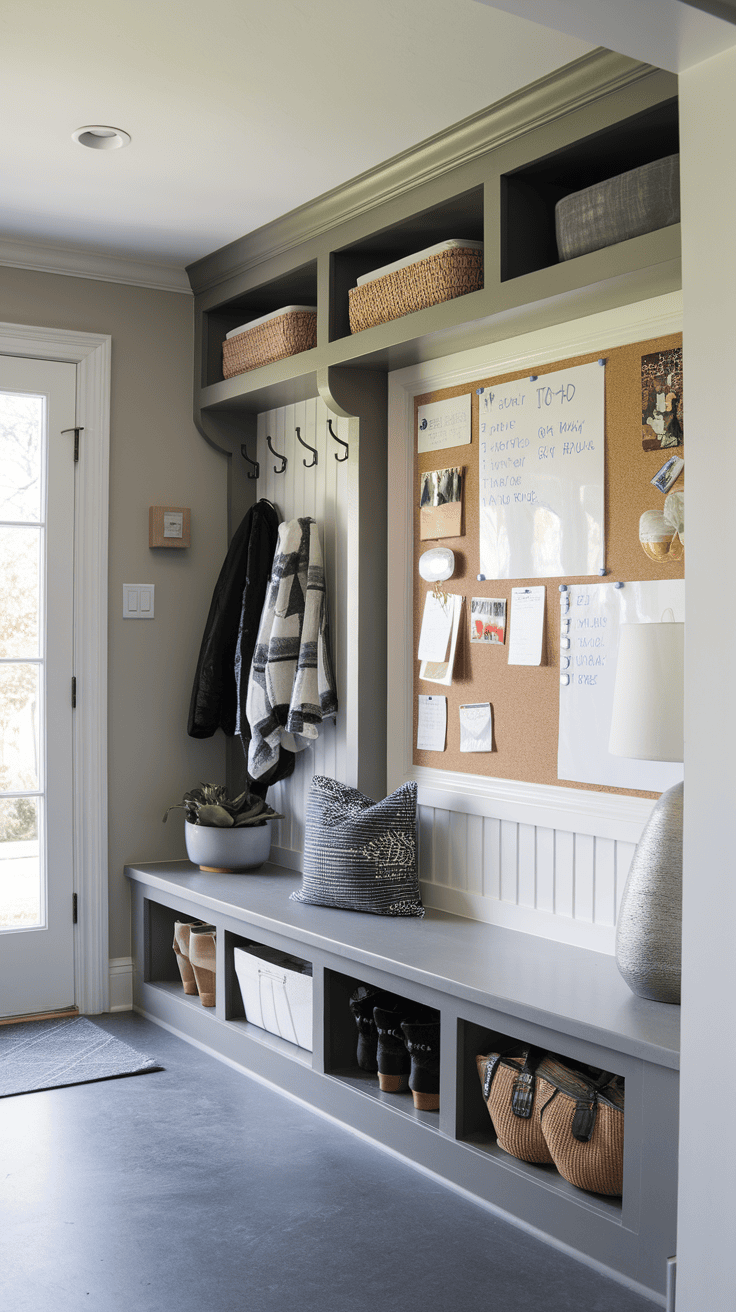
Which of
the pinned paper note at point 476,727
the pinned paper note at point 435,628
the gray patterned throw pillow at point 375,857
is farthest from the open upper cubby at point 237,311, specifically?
the gray patterned throw pillow at point 375,857

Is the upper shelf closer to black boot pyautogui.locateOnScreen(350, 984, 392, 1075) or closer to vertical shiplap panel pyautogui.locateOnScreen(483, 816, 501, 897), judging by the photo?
vertical shiplap panel pyautogui.locateOnScreen(483, 816, 501, 897)

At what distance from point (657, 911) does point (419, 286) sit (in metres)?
1.73

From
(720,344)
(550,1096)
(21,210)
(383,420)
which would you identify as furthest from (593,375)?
(21,210)

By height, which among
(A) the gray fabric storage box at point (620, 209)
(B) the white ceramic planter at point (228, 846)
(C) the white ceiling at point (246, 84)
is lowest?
(B) the white ceramic planter at point (228, 846)

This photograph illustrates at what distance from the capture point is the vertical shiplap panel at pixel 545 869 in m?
2.96

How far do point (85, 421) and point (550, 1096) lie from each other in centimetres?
271

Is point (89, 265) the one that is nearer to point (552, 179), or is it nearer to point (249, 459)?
point (249, 459)

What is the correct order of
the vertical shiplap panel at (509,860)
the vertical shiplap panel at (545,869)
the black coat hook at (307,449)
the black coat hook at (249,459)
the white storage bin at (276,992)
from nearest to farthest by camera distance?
the vertical shiplap panel at (545,869), the vertical shiplap panel at (509,860), the white storage bin at (276,992), the black coat hook at (307,449), the black coat hook at (249,459)

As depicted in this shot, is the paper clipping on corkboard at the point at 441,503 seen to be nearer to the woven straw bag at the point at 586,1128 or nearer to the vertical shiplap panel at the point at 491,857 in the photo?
the vertical shiplap panel at the point at 491,857

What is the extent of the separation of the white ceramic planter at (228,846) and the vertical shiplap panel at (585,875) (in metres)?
1.36

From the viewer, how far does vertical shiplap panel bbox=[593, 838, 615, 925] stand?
2.77m

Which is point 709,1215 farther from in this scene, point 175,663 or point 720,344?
point 175,663

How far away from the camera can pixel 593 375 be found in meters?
2.83

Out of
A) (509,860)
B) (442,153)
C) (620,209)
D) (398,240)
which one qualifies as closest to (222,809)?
Answer: (509,860)
